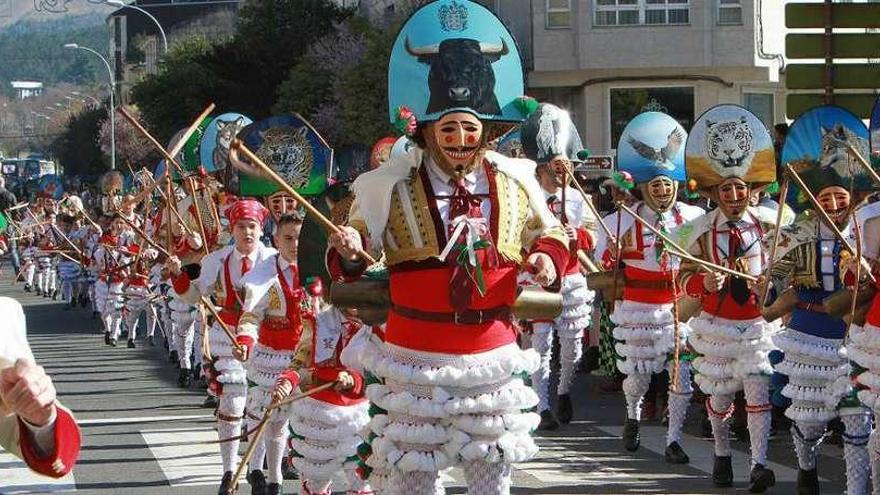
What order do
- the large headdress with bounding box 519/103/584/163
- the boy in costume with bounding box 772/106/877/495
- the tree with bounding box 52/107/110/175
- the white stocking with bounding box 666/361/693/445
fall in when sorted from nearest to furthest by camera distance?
the boy in costume with bounding box 772/106/877/495, the white stocking with bounding box 666/361/693/445, the large headdress with bounding box 519/103/584/163, the tree with bounding box 52/107/110/175

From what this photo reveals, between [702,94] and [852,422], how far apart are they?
3263 cm

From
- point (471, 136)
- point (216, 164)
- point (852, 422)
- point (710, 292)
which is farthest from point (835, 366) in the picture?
point (216, 164)

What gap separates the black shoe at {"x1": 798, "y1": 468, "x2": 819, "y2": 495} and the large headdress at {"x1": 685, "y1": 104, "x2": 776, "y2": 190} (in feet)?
6.84

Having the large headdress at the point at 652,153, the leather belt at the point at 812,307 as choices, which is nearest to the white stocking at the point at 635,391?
the large headdress at the point at 652,153

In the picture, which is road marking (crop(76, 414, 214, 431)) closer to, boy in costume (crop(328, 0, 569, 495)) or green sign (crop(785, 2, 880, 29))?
green sign (crop(785, 2, 880, 29))

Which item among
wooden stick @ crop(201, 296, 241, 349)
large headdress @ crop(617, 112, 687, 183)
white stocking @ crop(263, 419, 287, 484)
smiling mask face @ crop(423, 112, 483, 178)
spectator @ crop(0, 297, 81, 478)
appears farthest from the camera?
large headdress @ crop(617, 112, 687, 183)

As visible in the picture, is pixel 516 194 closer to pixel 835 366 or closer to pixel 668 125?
pixel 835 366

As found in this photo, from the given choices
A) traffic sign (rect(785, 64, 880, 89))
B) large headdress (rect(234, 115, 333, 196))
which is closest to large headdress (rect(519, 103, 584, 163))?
large headdress (rect(234, 115, 333, 196))

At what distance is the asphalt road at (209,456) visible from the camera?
11516mm

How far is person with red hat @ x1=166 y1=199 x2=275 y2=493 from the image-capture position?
11.3 metres

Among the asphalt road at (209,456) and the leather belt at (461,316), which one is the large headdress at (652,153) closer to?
the asphalt road at (209,456)

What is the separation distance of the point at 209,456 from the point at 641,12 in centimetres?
3083

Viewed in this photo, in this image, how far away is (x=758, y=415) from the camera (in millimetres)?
10805

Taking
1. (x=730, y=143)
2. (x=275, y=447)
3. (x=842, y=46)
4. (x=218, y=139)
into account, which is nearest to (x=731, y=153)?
(x=730, y=143)
